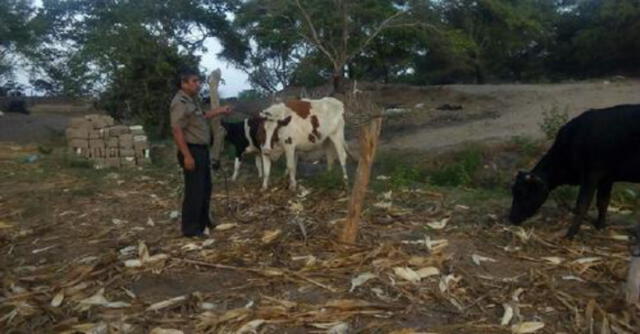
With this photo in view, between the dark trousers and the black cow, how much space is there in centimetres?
365

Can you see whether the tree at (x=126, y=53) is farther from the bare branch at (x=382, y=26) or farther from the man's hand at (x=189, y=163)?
the man's hand at (x=189, y=163)

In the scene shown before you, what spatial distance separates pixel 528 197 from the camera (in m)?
7.35

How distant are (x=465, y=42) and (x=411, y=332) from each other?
71.1 ft

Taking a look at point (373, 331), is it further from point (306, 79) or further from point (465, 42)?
point (306, 79)

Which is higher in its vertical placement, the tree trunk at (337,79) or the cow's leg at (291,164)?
the tree trunk at (337,79)

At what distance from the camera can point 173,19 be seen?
32594 millimetres

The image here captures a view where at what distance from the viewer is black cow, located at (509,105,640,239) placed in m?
6.66

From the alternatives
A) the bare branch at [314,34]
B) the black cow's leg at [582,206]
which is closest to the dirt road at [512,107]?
the bare branch at [314,34]

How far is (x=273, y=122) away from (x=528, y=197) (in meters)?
4.46

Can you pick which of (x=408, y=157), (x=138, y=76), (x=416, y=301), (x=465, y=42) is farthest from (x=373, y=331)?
(x=465, y=42)

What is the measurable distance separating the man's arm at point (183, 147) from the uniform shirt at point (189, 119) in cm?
6

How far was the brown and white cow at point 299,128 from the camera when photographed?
10.2 meters

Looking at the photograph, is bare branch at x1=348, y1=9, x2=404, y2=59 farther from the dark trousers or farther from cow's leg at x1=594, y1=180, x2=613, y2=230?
the dark trousers

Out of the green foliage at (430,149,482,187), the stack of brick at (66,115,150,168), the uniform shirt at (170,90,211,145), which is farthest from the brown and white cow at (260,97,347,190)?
the stack of brick at (66,115,150,168)
